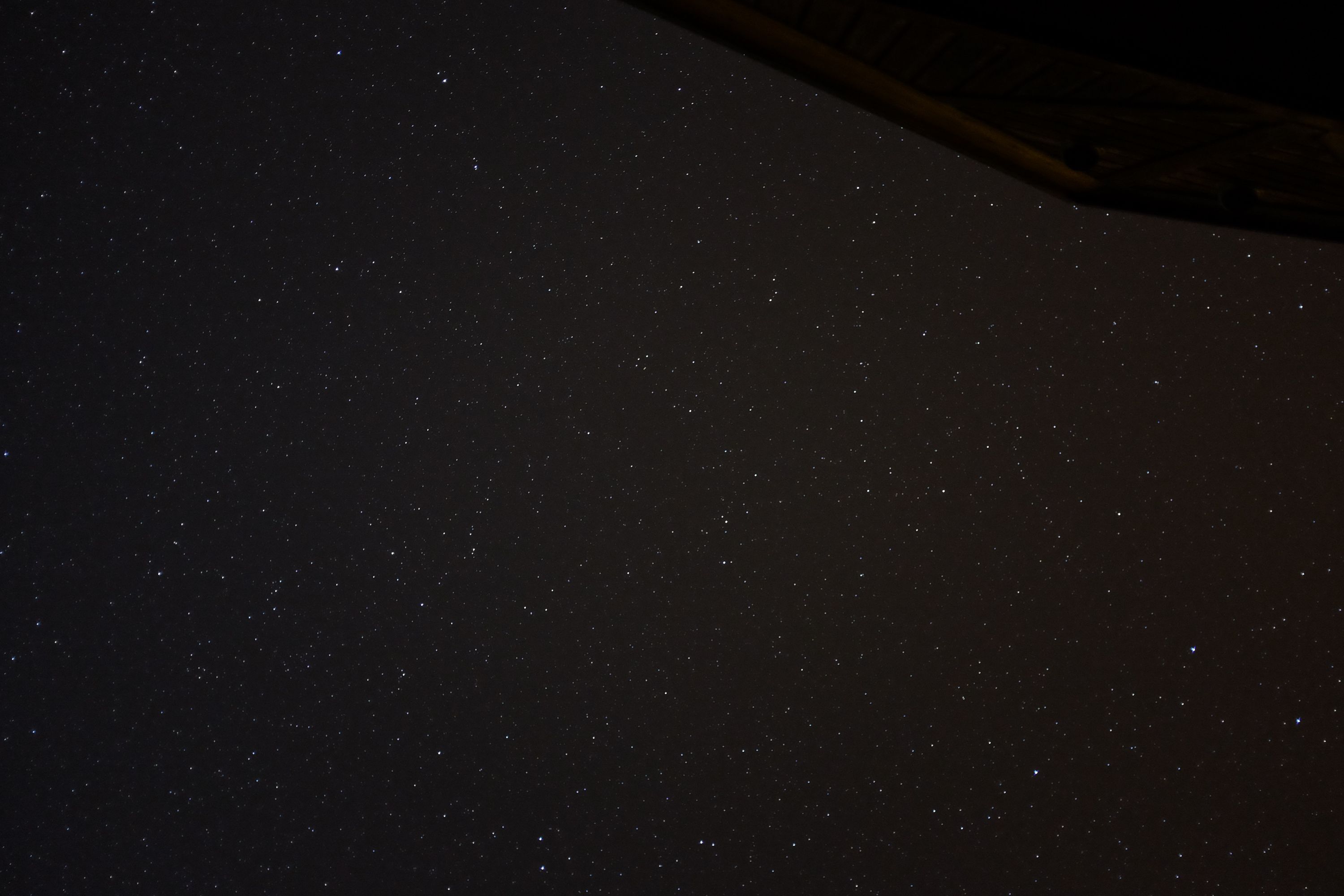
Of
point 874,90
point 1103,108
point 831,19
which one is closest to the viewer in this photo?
point 831,19

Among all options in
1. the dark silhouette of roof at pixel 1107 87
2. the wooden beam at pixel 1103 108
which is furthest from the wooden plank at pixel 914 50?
the wooden beam at pixel 1103 108

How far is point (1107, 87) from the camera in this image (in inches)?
49.7

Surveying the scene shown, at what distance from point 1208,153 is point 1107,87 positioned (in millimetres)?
270

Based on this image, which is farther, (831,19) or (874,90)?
(874,90)

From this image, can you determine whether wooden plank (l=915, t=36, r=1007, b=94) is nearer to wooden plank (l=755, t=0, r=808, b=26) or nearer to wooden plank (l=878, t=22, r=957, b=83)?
wooden plank (l=878, t=22, r=957, b=83)

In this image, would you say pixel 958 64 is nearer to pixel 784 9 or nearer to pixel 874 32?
pixel 874 32

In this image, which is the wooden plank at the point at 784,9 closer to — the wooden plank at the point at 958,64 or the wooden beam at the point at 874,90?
the wooden beam at the point at 874,90

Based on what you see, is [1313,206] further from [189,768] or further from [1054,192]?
[189,768]

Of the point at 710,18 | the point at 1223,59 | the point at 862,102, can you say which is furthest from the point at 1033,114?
the point at 710,18

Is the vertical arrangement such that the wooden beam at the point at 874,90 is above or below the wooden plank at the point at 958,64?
below

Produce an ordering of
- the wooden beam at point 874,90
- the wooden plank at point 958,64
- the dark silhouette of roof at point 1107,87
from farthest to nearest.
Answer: the wooden beam at point 874,90, the wooden plank at point 958,64, the dark silhouette of roof at point 1107,87

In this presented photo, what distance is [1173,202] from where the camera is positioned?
5.64 feet

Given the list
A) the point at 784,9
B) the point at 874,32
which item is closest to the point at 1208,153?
the point at 874,32

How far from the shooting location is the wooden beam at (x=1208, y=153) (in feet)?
4.00
